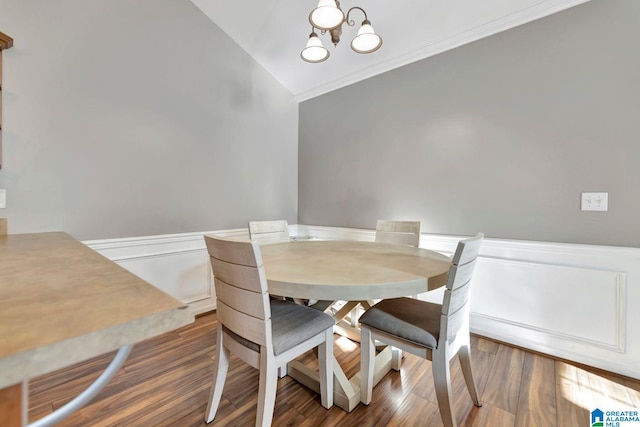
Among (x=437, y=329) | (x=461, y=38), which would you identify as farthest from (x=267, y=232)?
(x=461, y=38)

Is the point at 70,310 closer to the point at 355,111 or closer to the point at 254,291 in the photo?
the point at 254,291

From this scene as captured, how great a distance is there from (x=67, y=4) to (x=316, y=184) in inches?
98.5

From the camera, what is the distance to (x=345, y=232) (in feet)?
9.98

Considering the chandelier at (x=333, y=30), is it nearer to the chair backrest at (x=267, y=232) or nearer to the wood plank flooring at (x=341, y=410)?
the chair backrest at (x=267, y=232)

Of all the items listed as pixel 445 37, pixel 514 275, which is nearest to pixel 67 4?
pixel 445 37

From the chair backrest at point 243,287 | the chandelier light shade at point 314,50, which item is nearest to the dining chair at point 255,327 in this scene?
the chair backrest at point 243,287

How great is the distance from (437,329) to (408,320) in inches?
5.3

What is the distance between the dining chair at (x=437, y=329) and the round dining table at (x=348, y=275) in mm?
88

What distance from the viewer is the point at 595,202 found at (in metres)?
1.76

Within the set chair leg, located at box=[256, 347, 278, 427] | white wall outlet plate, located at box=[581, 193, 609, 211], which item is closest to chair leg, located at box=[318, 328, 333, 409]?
chair leg, located at box=[256, 347, 278, 427]

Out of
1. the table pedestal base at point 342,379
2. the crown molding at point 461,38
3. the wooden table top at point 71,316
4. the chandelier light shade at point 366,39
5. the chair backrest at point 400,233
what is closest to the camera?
the wooden table top at point 71,316

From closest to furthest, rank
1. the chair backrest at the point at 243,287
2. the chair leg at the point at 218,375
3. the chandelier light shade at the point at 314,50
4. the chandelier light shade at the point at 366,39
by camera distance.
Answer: the chair backrest at the point at 243,287, the chair leg at the point at 218,375, the chandelier light shade at the point at 366,39, the chandelier light shade at the point at 314,50

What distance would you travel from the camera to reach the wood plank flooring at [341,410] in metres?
1.31

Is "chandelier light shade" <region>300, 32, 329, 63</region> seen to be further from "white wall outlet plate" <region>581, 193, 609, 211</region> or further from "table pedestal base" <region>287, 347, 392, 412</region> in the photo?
"white wall outlet plate" <region>581, 193, 609, 211</region>
